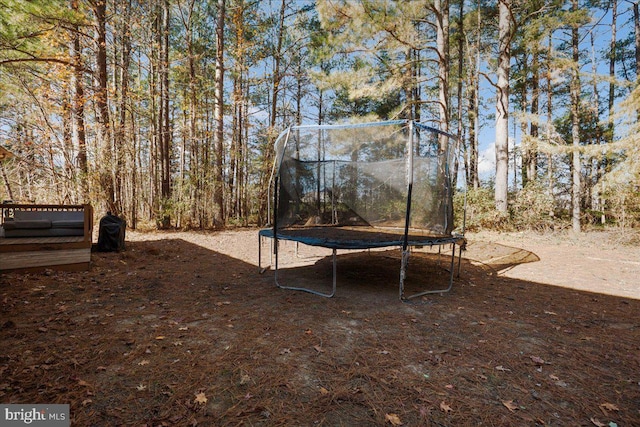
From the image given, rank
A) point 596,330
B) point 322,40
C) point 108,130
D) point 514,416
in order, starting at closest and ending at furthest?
point 514,416 → point 596,330 → point 108,130 → point 322,40

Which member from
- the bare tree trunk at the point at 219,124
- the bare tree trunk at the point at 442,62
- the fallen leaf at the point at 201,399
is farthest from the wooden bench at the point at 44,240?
the bare tree trunk at the point at 442,62

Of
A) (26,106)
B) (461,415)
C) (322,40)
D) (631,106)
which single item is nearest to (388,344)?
(461,415)

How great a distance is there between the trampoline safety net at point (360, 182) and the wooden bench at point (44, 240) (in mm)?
2744

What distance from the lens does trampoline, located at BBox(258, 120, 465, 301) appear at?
4.12 meters

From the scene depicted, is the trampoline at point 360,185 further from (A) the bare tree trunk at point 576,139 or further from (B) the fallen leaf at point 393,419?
(A) the bare tree trunk at point 576,139

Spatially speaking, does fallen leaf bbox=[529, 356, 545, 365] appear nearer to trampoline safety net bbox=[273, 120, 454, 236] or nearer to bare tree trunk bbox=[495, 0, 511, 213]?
trampoline safety net bbox=[273, 120, 454, 236]

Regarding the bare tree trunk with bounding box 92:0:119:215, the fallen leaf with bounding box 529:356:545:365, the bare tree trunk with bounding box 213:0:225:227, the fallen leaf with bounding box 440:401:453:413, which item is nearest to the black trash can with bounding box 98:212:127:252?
the bare tree trunk with bounding box 92:0:119:215

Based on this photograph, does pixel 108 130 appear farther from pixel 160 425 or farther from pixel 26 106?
pixel 160 425

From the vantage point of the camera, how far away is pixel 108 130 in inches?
256

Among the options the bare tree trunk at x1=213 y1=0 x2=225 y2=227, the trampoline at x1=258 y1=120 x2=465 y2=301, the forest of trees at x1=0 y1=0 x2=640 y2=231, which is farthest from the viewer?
the bare tree trunk at x1=213 y1=0 x2=225 y2=227

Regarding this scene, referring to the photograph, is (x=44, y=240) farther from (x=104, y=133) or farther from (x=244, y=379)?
(x=244, y=379)

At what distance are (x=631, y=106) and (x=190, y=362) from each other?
8.95 meters

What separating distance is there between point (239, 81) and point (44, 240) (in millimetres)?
8263

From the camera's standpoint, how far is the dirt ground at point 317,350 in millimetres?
1326
